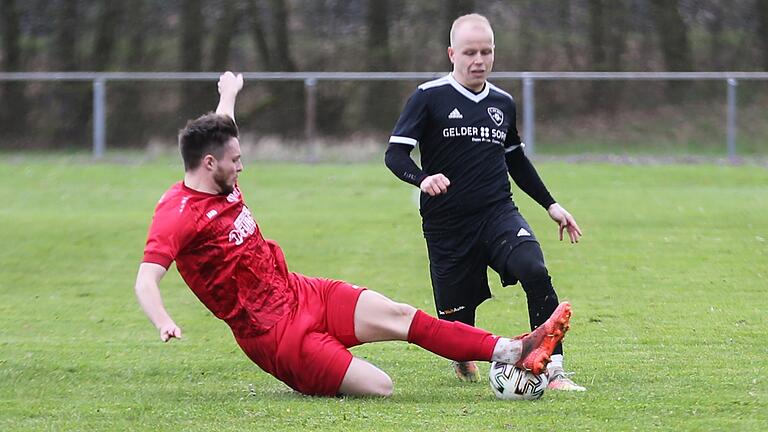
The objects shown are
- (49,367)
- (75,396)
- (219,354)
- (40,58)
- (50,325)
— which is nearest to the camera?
(75,396)

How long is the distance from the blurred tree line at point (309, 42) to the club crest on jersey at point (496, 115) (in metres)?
18.3

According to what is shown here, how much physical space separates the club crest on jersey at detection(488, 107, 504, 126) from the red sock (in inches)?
50.6

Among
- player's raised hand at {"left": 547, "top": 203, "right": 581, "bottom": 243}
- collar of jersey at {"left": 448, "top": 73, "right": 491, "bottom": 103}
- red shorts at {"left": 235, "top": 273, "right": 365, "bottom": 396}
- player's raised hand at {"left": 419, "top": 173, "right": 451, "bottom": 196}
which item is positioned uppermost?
collar of jersey at {"left": 448, "top": 73, "right": 491, "bottom": 103}

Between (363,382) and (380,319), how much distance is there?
1.04ft

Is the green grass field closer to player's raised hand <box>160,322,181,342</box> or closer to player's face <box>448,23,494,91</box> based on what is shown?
player's raised hand <box>160,322,181,342</box>

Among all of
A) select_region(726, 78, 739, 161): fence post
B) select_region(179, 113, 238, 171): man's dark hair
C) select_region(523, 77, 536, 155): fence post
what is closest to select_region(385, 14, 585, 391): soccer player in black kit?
select_region(179, 113, 238, 171): man's dark hair

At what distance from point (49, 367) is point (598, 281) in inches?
209

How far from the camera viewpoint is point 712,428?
5.44 meters

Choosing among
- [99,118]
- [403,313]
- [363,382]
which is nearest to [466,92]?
[403,313]

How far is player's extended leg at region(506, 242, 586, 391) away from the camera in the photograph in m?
6.48

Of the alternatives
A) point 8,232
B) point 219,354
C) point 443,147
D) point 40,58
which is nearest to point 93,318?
point 219,354

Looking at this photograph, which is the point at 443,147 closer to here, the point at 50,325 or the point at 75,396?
the point at 75,396

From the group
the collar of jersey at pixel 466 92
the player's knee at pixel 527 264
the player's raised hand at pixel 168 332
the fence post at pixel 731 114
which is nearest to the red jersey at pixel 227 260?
the player's raised hand at pixel 168 332

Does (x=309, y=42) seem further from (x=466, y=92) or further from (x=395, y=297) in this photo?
(x=466, y=92)
